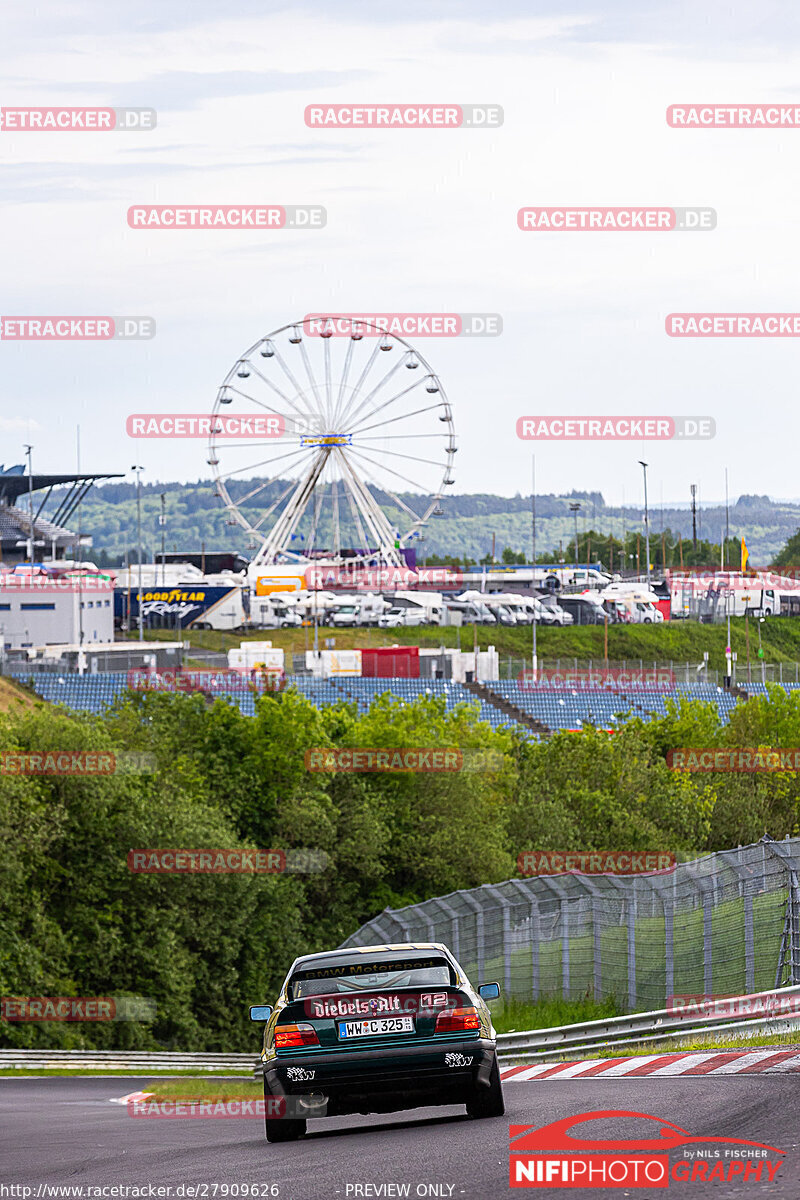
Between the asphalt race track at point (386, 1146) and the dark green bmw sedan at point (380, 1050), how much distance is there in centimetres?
21

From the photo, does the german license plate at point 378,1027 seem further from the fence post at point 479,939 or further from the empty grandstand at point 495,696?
the empty grandstand at point 495,696

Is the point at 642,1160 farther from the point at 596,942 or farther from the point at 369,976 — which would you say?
the point at 596,942

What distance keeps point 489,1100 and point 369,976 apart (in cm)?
101

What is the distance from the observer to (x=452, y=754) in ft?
154

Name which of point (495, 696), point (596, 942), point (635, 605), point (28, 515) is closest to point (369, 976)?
point (596, 942)

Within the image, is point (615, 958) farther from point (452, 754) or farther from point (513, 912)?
point (452, 754)

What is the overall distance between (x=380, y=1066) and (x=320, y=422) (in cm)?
9072

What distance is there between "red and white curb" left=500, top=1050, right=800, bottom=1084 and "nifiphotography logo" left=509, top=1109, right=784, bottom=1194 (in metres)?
2.60

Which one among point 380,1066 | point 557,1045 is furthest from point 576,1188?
point 557,1045

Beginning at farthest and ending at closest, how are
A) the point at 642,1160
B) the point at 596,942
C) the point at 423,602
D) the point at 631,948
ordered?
1. the point at 423,602
2. the point at 596,942
3. the point at 631,948
4. the point at 642,1160

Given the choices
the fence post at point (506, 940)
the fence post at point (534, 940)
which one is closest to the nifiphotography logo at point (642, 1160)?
the fence post at point (534, 940)

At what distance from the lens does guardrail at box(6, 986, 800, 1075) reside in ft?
44.2

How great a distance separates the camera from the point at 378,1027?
364 inches

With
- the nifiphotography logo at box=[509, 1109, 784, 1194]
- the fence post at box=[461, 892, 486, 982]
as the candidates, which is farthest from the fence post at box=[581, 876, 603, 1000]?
the nifiphotography logo at box=[509, 1109, 784, 1194]
